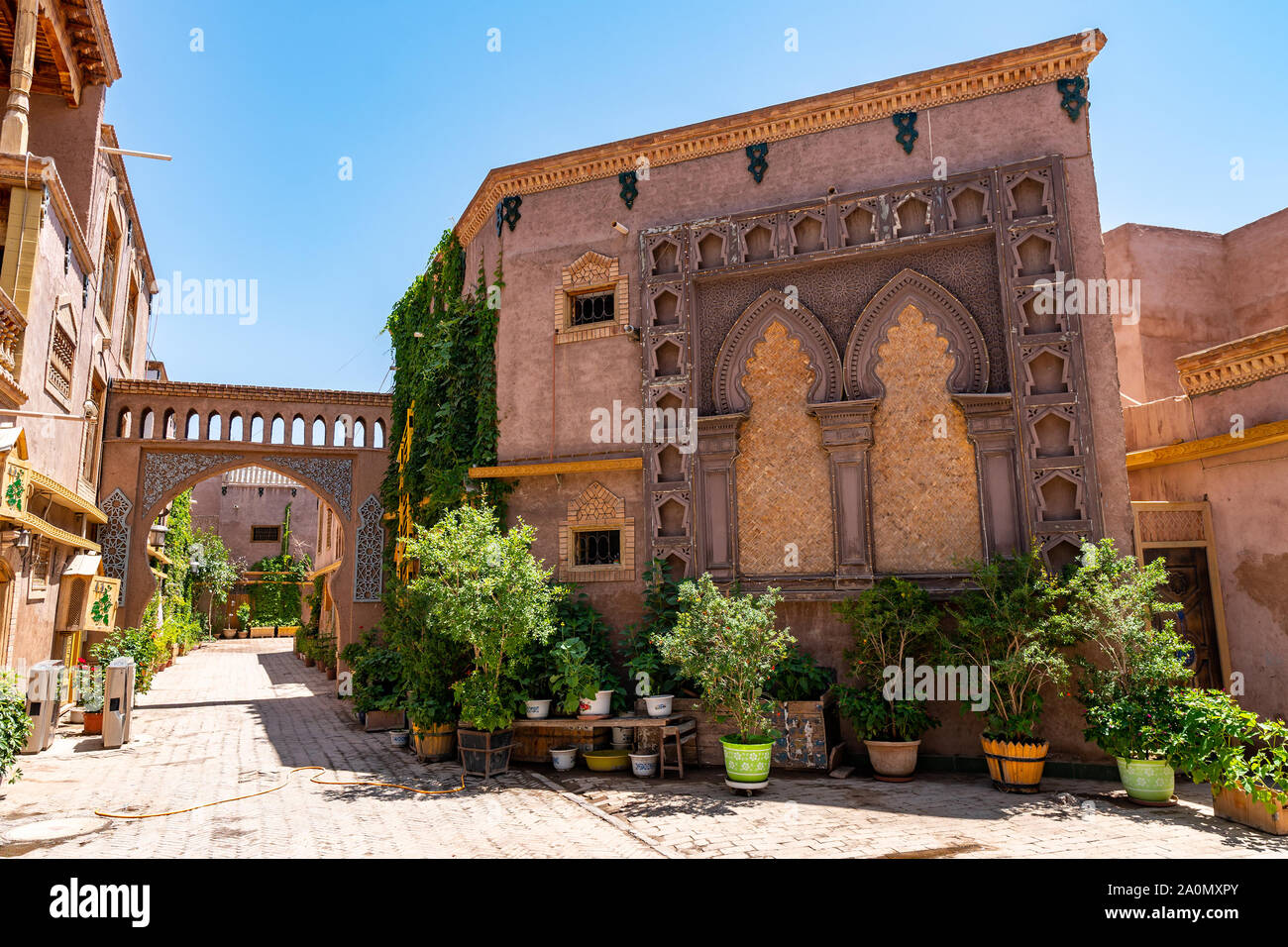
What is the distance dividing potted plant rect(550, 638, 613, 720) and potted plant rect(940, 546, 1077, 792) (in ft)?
14.3

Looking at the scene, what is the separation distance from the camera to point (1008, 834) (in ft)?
23.3

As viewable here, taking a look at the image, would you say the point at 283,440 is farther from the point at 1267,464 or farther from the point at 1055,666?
the point at 1267,464

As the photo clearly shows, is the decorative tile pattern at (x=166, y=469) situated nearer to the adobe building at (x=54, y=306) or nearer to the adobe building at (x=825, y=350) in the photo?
the adobe building at (x=54, y=306)

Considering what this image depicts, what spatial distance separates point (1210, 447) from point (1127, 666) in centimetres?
404

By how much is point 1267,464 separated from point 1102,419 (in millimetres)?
2294

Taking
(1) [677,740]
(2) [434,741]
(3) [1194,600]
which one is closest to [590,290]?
(1) [677,740]

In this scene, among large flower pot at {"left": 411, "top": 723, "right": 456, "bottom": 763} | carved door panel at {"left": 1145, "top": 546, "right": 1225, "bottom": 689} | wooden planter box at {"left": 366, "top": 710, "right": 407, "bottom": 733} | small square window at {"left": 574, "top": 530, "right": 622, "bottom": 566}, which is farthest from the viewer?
wooden planter box at {"left": 366, "top": 710, "right": 407, "bottom": 733}

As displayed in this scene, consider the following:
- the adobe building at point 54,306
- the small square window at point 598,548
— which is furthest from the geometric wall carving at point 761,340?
the adobe building at point 54,306

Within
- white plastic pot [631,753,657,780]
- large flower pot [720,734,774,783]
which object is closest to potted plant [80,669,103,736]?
white plastic pot [631,753,657,780]

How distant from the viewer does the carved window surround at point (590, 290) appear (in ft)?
41.8

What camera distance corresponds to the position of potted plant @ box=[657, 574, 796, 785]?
8906 mm

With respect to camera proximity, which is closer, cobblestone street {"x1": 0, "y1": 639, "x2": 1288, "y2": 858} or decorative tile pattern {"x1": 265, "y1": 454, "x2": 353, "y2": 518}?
cobblestone street {"x1": 0, "y1": 639, "x2": 1288, "y2": 858}

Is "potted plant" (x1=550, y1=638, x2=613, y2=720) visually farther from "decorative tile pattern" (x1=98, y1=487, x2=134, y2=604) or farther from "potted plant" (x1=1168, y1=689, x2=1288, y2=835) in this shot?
"decorative tile pattern" (x1=98, y1=487, x2=134, y2=604)

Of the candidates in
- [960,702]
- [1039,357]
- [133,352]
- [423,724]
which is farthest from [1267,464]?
[133,352]
